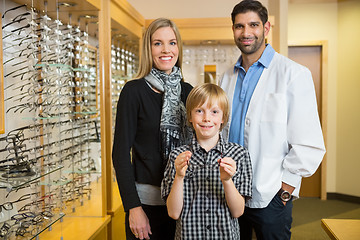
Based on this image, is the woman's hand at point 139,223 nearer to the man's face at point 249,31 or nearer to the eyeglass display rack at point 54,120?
the eyeglass display rack at point 54,120

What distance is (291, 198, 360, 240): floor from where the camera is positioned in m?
4.45

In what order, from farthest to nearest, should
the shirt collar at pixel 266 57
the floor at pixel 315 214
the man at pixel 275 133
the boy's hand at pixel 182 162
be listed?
the floor at pixel 315 214 < the shirt collar at pixel 266 57 < the man at pixel 275 133 < the boy's hand at pixel 182 162

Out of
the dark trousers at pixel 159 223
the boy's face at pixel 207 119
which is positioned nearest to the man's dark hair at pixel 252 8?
the boy's face at pixel 207 119

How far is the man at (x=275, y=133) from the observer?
191 cm

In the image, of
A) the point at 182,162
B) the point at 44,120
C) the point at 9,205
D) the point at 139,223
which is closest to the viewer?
the point at 182,162

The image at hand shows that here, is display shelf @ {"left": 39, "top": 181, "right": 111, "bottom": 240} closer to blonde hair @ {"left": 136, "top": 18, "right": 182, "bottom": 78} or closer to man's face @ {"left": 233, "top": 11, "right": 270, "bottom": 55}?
blonde hair @ {"left": 136, "top": 18, "right": 182, "bottom": 78}

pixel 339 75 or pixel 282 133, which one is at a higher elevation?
pixel 339 75

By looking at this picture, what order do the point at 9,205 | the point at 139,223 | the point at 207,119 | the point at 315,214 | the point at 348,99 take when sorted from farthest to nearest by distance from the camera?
the point at 348,99
the point at 315,214
the point at 9,205
the point at 139,223
the point at 207,119

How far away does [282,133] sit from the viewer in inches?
75.7

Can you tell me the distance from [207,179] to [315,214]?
4.00 m

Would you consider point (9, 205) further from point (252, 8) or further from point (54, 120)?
point (252, 8)

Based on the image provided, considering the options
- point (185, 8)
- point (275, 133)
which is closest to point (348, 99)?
point (185, 8)

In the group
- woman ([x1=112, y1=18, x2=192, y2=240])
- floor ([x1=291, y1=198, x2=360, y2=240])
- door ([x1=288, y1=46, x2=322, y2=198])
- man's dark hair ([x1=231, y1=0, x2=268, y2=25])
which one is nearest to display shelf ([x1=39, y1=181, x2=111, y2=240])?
woman ([x1=112, y1=18, x2=192, y2=240])

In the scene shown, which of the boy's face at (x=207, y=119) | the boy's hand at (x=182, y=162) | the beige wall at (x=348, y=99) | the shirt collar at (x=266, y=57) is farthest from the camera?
the beige wall at (x=348, y=99)
